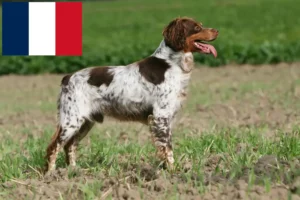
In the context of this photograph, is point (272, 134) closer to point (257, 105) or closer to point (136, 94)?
point (136, 94)

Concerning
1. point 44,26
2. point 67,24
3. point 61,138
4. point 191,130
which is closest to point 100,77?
point 61,138

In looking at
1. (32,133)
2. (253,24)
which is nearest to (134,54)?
(253,24)

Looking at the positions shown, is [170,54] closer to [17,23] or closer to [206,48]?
[206,48]

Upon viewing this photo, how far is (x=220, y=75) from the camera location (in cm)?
1823

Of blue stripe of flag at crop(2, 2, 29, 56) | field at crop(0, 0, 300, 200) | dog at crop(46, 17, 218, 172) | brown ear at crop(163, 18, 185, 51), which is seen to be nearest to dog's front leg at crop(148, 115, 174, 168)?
dog at crop(46, 17, 218, 172)

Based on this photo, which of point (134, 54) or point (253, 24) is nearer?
point (134, 54)

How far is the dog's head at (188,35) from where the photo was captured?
19.6 feet

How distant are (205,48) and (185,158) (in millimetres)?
990

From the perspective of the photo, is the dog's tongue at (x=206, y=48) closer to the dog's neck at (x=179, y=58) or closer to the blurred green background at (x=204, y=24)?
the dog's neck at (x=179, y=58)

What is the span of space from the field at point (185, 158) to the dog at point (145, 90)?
273 mm

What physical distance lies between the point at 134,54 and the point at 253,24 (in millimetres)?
7624

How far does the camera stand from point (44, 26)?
11.3m

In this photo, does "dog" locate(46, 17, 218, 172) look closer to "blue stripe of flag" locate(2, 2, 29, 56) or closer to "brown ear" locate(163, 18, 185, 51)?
"brown ear" locate(163, 18, 185, 51)

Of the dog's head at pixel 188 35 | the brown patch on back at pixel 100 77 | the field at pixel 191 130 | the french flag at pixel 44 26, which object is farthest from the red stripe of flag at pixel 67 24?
the dog's head at pixel 188 35
